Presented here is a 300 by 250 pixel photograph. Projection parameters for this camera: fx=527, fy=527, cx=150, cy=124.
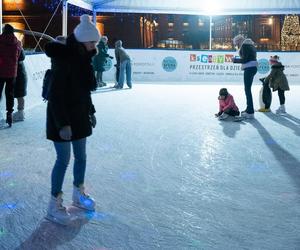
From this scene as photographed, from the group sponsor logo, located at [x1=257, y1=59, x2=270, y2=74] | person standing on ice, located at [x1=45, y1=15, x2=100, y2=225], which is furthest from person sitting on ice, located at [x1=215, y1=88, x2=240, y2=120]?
sponsor logo, located at [x1=257, y1=59, x2=270, y2=74]

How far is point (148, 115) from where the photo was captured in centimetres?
899

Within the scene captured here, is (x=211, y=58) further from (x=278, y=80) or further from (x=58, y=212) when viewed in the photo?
(x=58, y=212)

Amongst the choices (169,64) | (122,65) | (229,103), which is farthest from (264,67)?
(229,103)

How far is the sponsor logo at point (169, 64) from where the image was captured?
55.4 feet

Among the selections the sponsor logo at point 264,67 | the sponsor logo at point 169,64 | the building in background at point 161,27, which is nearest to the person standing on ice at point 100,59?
the sponsor logo at point 169,64

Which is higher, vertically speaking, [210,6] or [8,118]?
[210,6]

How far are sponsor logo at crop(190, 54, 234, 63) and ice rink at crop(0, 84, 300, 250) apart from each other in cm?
873

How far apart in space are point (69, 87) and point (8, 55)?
3.95m

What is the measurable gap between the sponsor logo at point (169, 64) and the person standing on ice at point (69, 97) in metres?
13.5

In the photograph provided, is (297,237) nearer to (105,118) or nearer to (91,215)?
(91,215)

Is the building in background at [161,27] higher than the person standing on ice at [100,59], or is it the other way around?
the building in background at [161,27]

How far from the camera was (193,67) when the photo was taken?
17.1 metres

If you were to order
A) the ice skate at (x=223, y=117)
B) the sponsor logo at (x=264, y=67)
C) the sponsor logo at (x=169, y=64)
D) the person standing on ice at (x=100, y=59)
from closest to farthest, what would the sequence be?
the ice skate at (x=223, y=117)
the person standing on ice at (x=100, y=59)
the sponsor logo at (x=264, y=67)
the sponsor logo at (x=169, y=64)

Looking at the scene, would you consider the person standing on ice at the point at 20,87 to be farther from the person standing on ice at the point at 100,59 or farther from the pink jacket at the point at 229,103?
the person standing on ice at the point at 100,59
